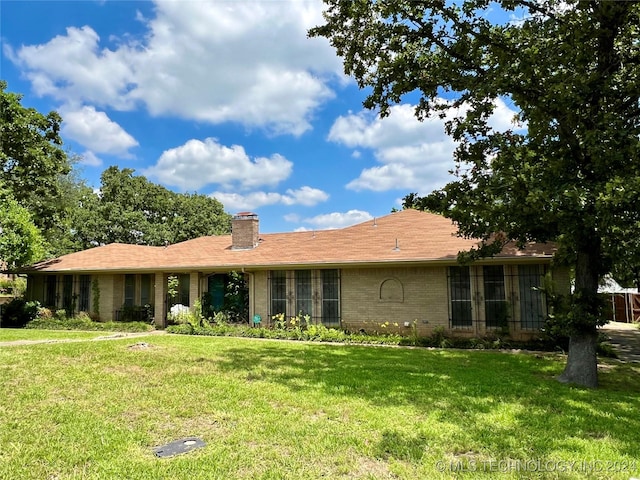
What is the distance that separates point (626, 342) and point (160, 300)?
60.4 ft

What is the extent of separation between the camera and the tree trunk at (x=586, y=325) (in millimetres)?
8250

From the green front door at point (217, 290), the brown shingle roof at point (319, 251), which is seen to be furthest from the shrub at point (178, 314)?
the brown shingle roof at point (319, 251)

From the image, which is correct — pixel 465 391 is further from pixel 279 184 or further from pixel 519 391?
pixel 279 184

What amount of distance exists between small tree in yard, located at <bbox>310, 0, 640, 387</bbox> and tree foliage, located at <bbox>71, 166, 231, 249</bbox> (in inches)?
1171

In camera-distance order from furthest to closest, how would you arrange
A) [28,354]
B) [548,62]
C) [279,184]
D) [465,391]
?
[279,184], [28,354], [548,62], [465,391]

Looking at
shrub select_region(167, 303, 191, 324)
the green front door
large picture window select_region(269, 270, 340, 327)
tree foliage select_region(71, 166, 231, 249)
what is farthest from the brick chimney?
tree foliage select_region(71, 166, 231, 249)

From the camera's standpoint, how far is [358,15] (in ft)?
31.4

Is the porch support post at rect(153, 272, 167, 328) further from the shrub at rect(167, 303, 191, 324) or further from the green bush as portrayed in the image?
the green bush

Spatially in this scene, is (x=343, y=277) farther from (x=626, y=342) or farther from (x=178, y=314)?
(x=626, y=342)

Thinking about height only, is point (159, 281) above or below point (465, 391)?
above

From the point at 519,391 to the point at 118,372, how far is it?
7702 millimetres

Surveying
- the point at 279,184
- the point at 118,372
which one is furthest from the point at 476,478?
the point at 279,184

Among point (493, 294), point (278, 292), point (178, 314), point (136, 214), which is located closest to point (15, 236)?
point (178, 314)

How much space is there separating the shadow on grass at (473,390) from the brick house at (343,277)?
2.50m
